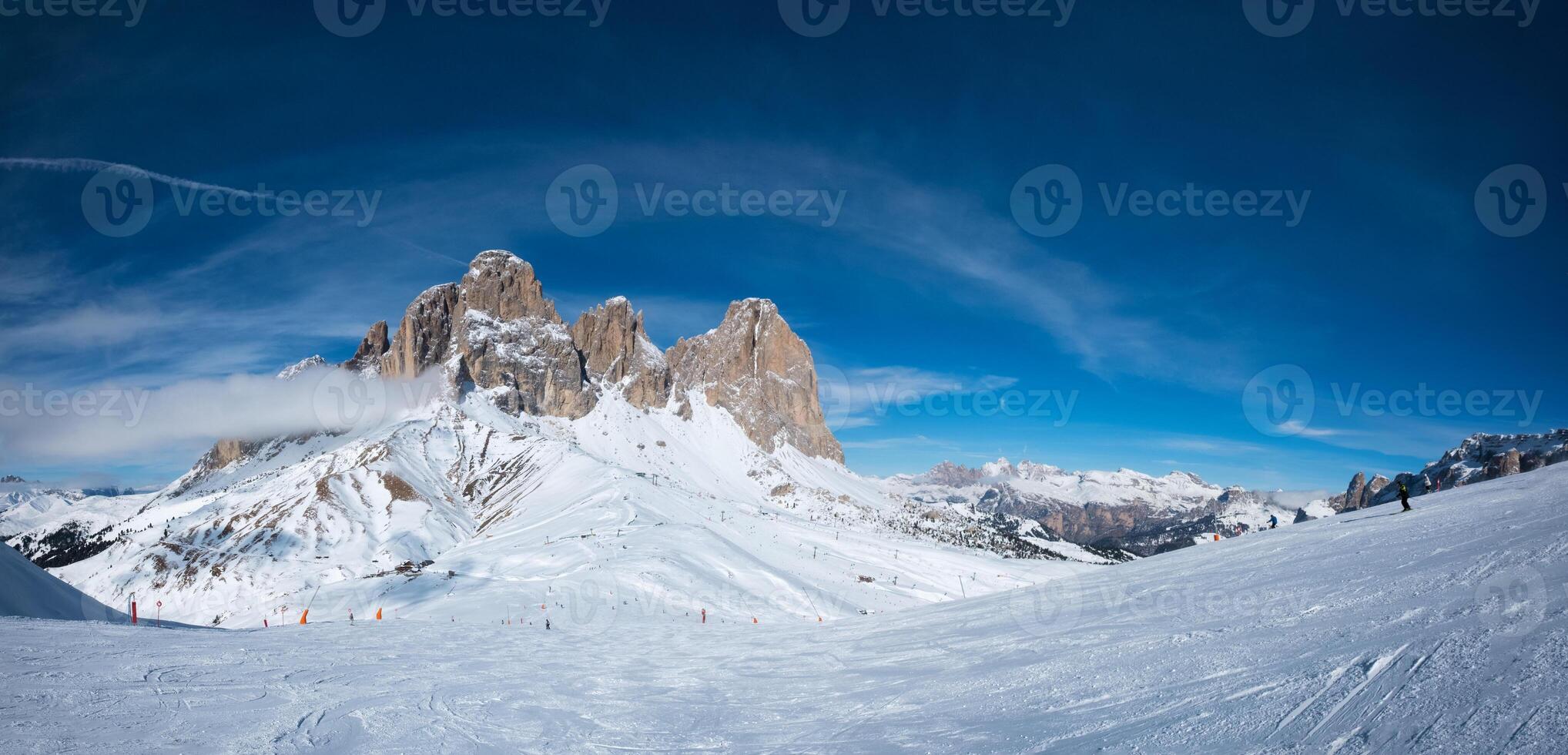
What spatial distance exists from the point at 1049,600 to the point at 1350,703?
10.0 m

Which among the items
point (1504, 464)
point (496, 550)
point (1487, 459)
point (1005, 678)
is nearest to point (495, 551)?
point (496, 550)

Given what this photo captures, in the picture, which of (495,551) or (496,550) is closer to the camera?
(495,551)

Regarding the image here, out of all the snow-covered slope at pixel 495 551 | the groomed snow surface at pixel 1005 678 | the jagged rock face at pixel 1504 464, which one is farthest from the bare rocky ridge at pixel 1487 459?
the groomed snow surface at pixel 1005 678

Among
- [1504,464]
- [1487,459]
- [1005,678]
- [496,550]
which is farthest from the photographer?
[1487,459]

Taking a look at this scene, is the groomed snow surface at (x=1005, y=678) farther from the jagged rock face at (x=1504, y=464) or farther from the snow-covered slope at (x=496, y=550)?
the jagged rock face at (x=1504, y=464)

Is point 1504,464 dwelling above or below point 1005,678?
below

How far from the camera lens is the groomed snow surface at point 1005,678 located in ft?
18.4

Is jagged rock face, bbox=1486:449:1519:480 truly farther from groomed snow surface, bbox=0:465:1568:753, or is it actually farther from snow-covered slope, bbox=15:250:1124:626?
groomed snow surface, bbox=0:465:1568:753

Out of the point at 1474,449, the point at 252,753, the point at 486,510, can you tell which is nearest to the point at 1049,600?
the point at 252,753

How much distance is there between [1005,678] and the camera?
8797 mm

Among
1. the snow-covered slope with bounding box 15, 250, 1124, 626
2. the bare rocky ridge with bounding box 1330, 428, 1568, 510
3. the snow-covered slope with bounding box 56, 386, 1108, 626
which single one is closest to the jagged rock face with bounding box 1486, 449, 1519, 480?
the bare rocky ridge with bounding box 1330, 428, 1568, 510

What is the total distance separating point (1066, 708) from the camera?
712 centimetres

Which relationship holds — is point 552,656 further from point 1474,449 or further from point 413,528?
point 1474,449

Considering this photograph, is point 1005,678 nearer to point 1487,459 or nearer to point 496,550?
point 496,550
